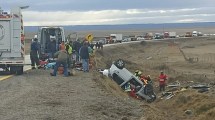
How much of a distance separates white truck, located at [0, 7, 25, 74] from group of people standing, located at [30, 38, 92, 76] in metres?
1.71

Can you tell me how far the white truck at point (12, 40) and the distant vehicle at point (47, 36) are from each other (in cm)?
599

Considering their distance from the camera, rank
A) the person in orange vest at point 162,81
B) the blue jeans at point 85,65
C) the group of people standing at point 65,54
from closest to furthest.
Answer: the group of people standing at point 65,54 → the blue jeans at point 85,65 → the person in orange vest at point 162,81

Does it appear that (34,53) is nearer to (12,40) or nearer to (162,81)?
(12,40)

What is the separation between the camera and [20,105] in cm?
1426

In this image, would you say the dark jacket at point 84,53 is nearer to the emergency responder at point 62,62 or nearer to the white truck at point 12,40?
the emergency responder at point 62,62

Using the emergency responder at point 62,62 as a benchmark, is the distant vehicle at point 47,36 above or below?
above

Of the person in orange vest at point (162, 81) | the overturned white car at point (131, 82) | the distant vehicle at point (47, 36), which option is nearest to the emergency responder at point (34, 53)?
the distant vehicle at point (47, 36)

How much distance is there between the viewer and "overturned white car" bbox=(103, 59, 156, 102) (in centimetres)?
2342

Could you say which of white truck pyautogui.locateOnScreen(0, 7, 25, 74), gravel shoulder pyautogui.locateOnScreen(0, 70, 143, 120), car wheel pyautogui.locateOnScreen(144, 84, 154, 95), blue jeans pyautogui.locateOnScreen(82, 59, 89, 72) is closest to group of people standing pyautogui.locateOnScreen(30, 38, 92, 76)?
blue jeans pyautogui.locateOnScreen(82, 59, 89, 72)

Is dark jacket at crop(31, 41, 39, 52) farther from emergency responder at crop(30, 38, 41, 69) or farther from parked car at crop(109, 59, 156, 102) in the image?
parked car at crop(109, 59, 156, 102)

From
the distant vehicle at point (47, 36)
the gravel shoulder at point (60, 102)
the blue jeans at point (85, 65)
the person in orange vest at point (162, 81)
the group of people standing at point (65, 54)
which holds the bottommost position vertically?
the person in orange vest at point (162, 81)

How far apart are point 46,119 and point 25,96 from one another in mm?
3968

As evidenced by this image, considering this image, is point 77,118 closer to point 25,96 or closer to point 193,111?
point 25,96

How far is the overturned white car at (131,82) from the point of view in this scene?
76.8 ft
